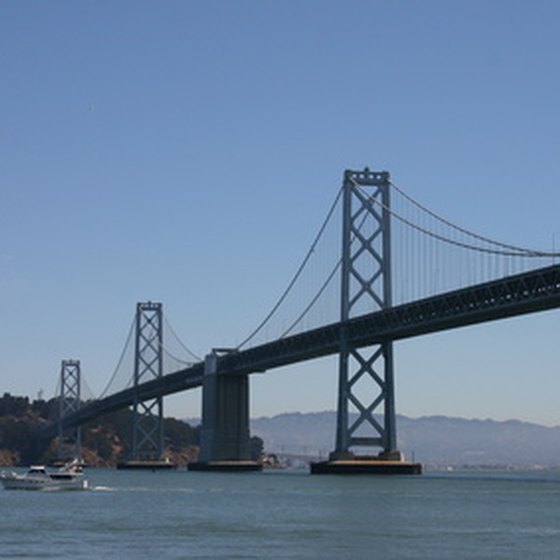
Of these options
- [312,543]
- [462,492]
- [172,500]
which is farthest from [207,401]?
[312,543]

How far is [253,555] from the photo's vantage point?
112ft

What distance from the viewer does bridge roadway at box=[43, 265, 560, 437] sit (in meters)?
62.6

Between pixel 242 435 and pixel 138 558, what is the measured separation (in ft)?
226

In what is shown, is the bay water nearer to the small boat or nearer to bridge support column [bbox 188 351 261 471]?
the small boat

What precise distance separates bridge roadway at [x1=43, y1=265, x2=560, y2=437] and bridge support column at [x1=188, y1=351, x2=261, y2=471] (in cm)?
112

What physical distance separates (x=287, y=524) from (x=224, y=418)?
57971mm

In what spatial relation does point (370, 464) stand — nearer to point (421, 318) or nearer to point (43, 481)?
point (421, 318)

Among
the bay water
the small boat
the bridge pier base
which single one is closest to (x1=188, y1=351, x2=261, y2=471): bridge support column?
the bridge pier base

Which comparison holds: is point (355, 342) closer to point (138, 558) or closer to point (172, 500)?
point (172, 500)

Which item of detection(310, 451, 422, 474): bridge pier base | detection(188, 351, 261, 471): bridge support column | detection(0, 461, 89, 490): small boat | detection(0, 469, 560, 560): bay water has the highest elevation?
detection(188, 351, 261, 471): bridge support column

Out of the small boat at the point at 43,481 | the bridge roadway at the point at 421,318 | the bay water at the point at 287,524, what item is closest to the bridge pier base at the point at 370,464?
the bridge roadway at the point at 421,318

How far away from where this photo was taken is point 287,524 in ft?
142

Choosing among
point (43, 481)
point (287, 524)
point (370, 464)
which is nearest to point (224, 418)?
point (370, 464)

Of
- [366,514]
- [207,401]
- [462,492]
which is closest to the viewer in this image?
[366,514]
